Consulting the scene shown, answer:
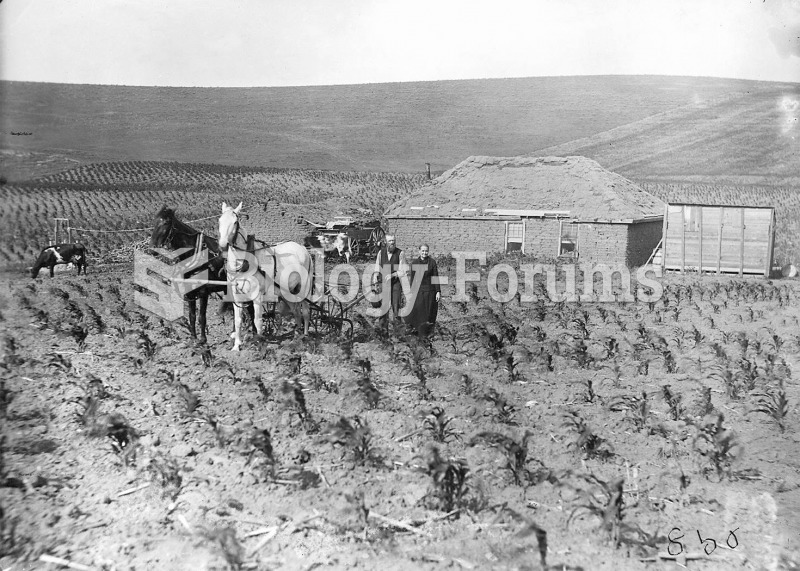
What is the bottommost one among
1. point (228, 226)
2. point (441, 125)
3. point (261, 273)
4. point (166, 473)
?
point (166, 473)

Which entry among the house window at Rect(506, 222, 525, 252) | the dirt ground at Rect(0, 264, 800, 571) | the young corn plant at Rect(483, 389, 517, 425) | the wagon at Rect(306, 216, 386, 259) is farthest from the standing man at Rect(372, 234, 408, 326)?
the wagon at Rect(306, 216, 386, 259)

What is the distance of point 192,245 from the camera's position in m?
10.0

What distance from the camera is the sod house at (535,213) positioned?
22359mm

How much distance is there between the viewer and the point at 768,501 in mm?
5613

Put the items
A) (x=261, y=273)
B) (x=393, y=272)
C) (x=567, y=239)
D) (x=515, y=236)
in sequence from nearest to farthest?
(x=261, y=273), (x=393, y=272), (x=567, y=239), (x=515, y=236)

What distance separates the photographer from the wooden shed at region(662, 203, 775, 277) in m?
20.2

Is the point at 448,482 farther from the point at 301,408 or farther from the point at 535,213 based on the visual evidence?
the point at 535,213

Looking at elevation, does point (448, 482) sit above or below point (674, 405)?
below

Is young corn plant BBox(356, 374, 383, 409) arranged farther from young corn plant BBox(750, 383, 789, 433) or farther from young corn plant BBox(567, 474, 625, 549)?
young corn plant BBox(750, 383, 789, 433)

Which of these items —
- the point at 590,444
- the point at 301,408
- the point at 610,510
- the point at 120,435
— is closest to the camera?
the point at 610,510

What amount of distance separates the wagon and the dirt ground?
47.1ft

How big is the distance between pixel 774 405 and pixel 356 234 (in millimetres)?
18312

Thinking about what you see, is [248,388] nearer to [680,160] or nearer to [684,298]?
[684,298]

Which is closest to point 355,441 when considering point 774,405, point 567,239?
point 774,405
